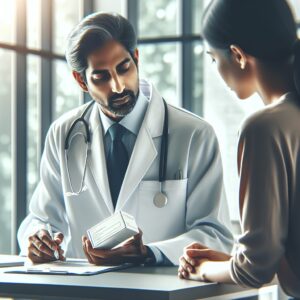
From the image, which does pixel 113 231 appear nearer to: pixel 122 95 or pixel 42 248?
pixel 42 248

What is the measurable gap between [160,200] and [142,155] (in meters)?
0.16

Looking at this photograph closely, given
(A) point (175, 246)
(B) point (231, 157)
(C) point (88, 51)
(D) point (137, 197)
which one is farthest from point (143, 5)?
(A) point (175, 246)

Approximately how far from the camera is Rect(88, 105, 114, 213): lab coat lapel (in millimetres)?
2853

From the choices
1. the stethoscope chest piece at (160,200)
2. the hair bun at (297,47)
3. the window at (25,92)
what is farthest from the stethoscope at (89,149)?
the window at (25,92)

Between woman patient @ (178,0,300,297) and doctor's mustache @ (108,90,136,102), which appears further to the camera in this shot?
doctor's mustache @ (108,90,136,102)

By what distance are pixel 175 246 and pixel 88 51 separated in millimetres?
863

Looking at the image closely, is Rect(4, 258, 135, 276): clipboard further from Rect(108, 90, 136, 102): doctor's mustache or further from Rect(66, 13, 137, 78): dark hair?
Rect(66, 13, 137, 78): dark hair

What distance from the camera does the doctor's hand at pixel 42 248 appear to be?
2586 millimetres

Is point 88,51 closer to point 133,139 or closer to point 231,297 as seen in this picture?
point 133,139

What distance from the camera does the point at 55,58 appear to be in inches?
195

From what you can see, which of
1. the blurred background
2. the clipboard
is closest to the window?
the blurred background

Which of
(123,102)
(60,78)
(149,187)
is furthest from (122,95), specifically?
(60,78)

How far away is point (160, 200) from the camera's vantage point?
2795 millimetres

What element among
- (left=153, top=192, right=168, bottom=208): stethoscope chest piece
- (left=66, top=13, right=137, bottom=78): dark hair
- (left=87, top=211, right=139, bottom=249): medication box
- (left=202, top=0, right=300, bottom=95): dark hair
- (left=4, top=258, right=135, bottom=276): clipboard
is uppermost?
(left=66, top=13, right=137, bottom=78): dark hair
